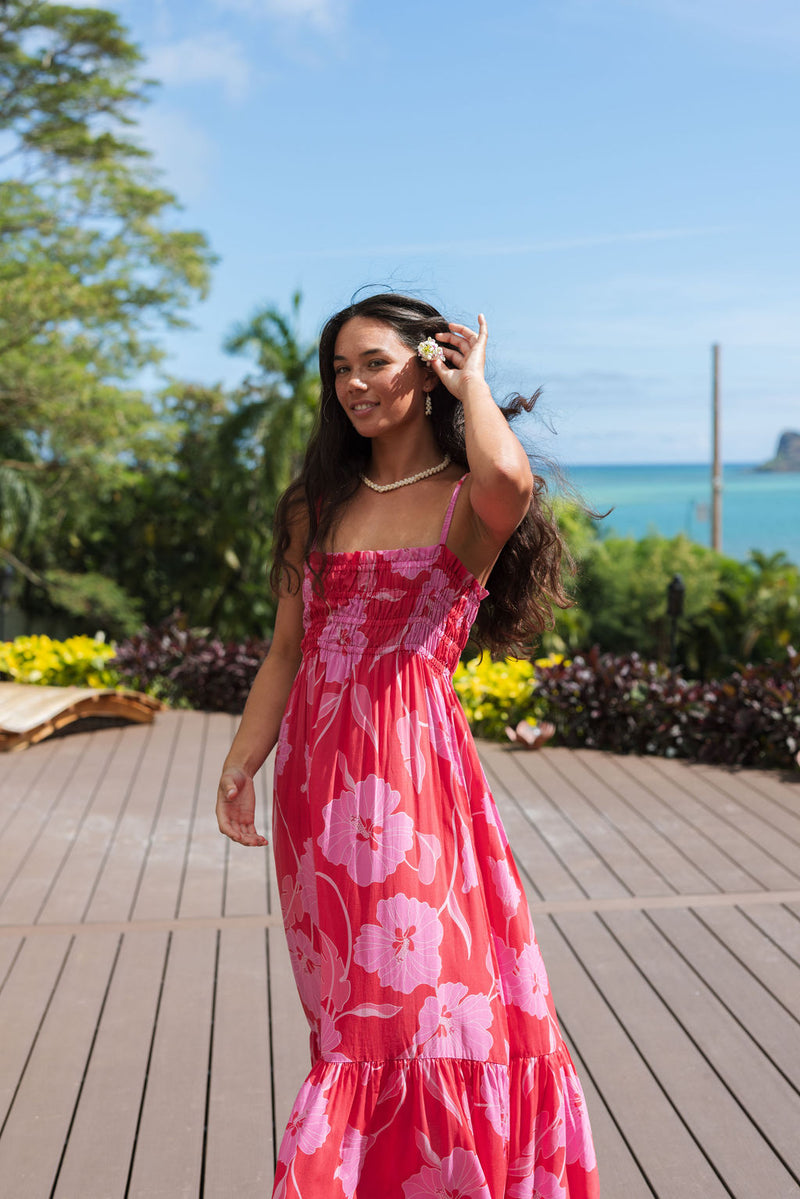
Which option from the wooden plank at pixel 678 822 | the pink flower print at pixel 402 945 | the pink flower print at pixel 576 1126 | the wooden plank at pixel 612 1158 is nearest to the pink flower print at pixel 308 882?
the pink flower print at pixel 402 945

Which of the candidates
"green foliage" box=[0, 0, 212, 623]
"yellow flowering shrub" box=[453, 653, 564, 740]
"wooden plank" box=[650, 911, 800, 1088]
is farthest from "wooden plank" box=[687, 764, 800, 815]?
"green foliage" box=[0, 0, 212, 623]

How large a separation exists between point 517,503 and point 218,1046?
1611mm

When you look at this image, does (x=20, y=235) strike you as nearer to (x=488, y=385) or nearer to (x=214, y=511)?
(x=214, y=511)

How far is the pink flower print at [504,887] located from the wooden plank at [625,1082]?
719mm

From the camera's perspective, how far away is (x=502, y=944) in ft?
5.42

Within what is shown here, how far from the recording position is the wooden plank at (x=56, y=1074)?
6.84ft

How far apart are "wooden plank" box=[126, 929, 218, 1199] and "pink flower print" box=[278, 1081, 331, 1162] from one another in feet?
2.03

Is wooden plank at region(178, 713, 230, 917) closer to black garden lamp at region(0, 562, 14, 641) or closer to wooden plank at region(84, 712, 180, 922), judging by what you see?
wooden plank at region(84, 712, 180, 922)

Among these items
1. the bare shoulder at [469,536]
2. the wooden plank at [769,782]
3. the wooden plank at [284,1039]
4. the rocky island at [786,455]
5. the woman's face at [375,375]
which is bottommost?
the rocky island at [786,455]

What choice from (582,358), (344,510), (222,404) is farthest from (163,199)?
(582,358)

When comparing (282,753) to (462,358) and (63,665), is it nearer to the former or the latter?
(462,358)

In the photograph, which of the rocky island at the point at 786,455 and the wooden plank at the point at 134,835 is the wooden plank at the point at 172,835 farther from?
the rocky island at the point at 786,455

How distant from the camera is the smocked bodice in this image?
5.45ft

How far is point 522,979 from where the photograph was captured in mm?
1641
